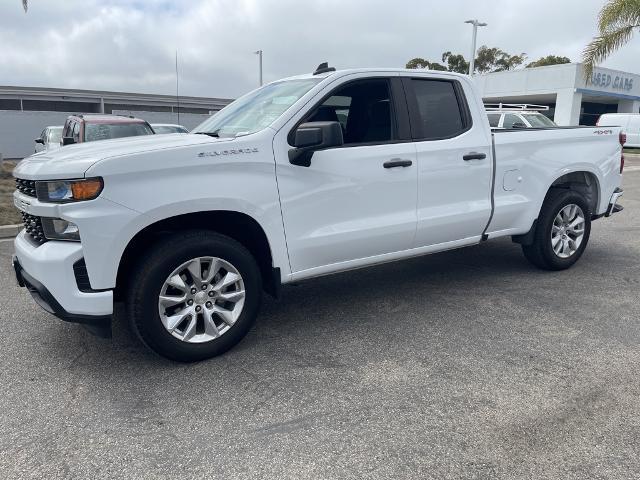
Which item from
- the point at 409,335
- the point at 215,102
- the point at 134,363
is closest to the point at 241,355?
the point at 134,363

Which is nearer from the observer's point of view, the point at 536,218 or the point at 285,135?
the point at 285,135

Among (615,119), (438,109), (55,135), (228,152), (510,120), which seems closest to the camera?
(228,152)

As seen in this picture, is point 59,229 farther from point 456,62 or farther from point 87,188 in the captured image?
point 456,62

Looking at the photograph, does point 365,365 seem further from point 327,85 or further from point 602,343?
point 327,85

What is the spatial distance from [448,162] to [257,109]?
1.61 m

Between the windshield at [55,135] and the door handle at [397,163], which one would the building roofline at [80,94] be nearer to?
the windshield at [55,135]

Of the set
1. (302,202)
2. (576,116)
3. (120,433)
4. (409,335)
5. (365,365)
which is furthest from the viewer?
(576,116)

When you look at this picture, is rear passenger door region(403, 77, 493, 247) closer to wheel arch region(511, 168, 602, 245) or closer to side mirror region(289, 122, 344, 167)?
wheel arch region(511, 168, 602, 245)

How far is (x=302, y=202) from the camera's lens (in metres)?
3.80

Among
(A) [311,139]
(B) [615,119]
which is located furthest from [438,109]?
(B) [615,119]

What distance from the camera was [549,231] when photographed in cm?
541

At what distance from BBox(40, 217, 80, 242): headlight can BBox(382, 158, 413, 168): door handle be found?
7.21 ft

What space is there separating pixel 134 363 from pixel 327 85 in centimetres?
238

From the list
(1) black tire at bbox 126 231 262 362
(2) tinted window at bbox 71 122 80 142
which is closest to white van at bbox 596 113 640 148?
(2) tinted window at bbox 71 122 80 142
